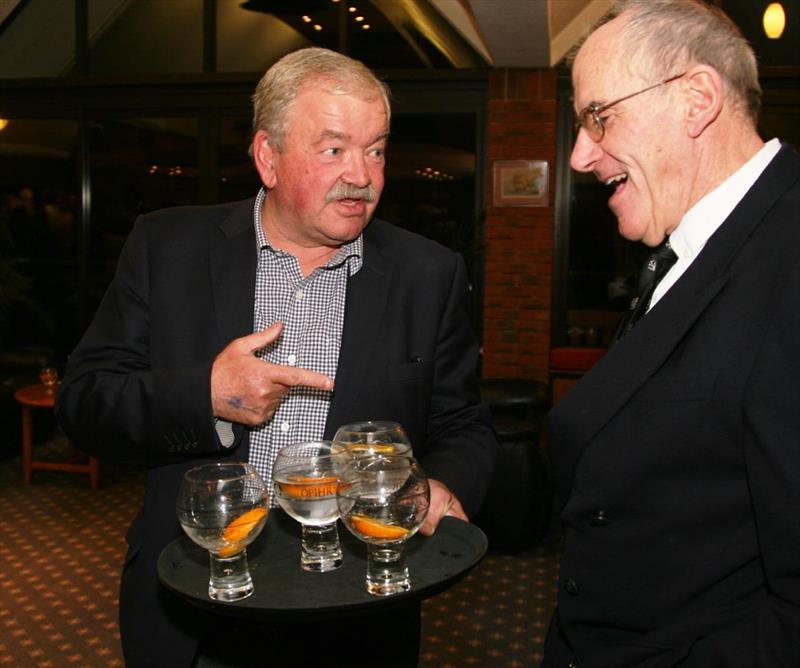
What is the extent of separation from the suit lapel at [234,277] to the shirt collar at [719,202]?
0.93 metres

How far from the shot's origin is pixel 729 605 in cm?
118

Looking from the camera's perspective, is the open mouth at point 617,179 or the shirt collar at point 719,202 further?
the open mouth at point 617,179

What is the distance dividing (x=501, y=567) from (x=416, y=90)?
4.30 m

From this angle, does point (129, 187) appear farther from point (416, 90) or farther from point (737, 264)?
point (737, 264)

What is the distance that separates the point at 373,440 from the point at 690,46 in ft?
2.56

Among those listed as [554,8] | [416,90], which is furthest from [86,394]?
[416,90]

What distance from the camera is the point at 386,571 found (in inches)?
50.7

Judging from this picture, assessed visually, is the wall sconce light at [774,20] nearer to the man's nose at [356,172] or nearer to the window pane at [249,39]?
the window pane at [249,39]

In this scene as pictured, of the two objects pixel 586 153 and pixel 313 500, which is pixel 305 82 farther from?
pixel 313 500

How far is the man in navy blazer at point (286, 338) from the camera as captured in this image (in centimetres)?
170

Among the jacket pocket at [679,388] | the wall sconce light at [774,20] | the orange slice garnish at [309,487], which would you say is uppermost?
the wall sconce light at [774,20]

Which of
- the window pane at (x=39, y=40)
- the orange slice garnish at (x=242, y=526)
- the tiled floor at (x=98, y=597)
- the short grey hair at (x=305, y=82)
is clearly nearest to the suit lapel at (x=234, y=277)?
the short grey hair at (x=305, y=82)

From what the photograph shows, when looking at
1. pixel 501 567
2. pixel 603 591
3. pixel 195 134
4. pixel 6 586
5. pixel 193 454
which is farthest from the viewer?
pixel 195 134

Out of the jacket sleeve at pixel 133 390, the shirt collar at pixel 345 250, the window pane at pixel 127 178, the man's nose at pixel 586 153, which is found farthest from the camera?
the window pane at pixel 127 178
